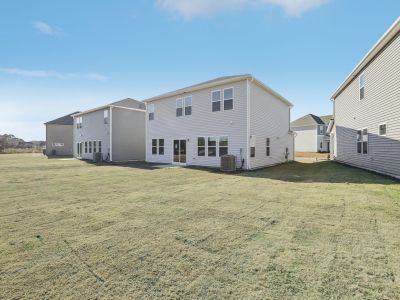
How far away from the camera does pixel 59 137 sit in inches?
1575

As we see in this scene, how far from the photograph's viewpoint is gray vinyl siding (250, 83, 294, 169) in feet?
51.3

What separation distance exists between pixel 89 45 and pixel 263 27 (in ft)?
34.5

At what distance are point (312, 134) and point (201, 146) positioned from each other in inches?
1325

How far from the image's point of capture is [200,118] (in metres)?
17.0

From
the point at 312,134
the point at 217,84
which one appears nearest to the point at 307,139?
the point at 312,134

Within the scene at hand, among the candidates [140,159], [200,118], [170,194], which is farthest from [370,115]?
[140,159]

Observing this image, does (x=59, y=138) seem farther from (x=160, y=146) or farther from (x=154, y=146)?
(x=160, y=146)

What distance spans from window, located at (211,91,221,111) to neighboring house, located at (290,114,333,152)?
1201 inches

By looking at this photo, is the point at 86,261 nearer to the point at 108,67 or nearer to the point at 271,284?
the point at 271,284

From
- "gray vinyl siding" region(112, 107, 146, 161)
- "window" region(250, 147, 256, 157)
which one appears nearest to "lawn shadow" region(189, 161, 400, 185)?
"window" region(250, 147, 256, 157)

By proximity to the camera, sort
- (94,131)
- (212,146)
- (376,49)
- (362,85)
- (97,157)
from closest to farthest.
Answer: (376,49) → (362,85) → (212,146) → (97,157) → (94,131)

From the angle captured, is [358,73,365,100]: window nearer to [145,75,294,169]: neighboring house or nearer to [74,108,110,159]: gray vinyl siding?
[145,75,294,169]: neighboring house

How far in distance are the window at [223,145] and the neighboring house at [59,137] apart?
115 feet

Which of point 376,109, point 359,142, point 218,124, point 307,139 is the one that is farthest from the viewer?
point 307,139
